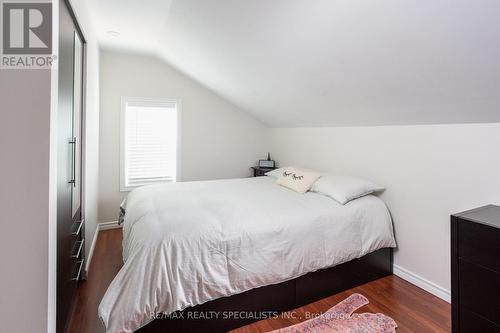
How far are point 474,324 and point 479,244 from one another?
50 cm

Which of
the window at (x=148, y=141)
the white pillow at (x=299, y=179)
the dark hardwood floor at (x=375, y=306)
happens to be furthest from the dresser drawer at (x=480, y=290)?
the window at (x=148, y=141)

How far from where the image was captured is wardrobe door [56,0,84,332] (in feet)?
4.84

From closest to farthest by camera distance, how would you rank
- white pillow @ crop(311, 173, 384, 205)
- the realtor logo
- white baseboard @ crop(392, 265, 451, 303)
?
the realtor logo, white baseboard @ crop(392, 265, 451, 303), white pillow @ crop(311, 173, 384, 205)

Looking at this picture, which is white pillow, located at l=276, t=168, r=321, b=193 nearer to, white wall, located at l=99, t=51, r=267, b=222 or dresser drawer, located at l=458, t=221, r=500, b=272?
dresser drawer, located at l=458, t=221, r=500, b=272

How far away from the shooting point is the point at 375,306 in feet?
6.69

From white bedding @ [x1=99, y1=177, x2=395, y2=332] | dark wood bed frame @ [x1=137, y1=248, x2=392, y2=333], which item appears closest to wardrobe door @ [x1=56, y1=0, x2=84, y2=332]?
white bedding @ [x1=99, y1=177, x2=395, y2=332]

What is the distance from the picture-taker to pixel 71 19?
1.85 meters

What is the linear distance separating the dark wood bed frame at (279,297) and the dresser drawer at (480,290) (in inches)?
30.5

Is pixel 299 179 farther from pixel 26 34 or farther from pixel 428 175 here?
pixel 26 34

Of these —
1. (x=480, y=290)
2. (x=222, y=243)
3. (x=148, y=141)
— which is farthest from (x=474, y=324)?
(x=148, y=141)

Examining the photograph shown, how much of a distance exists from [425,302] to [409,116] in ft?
5.09

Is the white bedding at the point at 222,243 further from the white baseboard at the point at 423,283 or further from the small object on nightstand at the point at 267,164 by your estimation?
the small object on nightstand at the point at 267,164

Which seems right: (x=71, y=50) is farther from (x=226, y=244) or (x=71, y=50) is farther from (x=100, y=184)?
(x=100, y=184)

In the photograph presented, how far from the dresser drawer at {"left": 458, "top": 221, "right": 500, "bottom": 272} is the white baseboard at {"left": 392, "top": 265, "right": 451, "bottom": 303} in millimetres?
735
